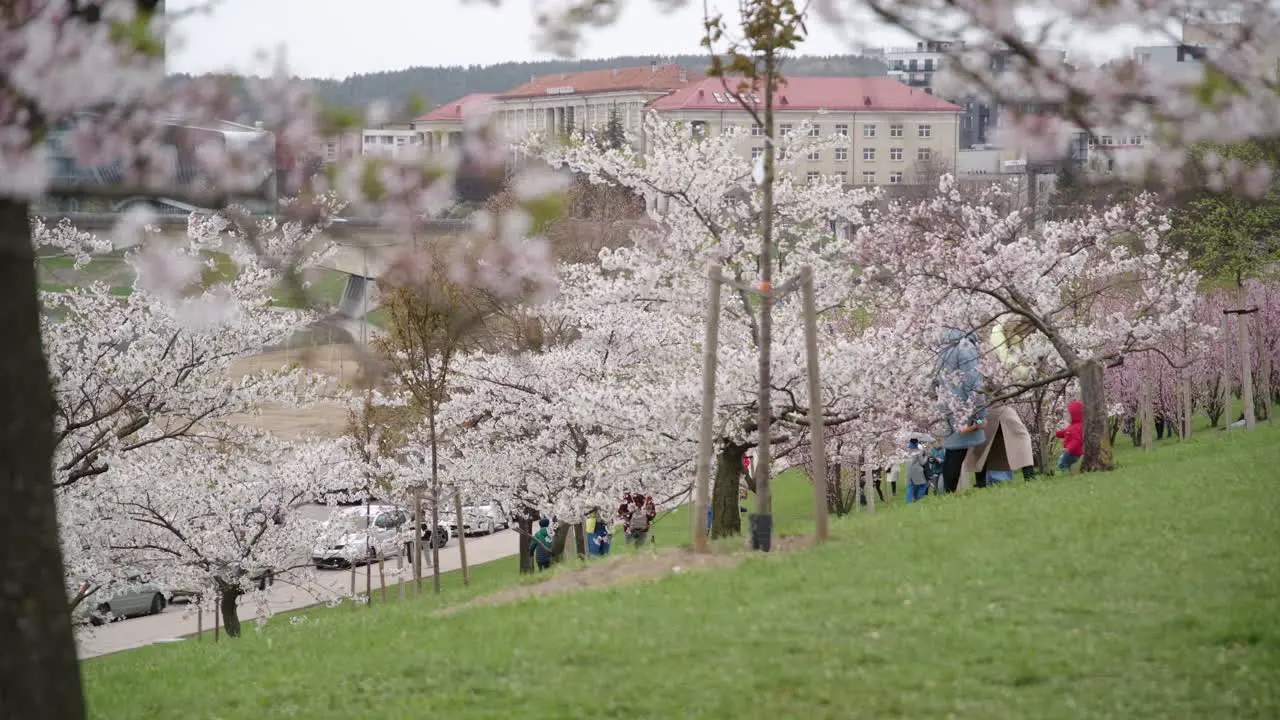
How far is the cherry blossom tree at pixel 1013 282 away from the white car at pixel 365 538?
14.5 meters

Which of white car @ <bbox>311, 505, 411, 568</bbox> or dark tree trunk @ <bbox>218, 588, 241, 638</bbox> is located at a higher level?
dark tree trunk @ <bbox>218, 588, 241, 638</bbox>

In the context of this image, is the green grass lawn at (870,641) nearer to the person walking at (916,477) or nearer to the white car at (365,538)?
the person walking at (916,477)

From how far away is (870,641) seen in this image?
24.4 ft

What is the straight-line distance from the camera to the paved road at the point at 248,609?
101 ft

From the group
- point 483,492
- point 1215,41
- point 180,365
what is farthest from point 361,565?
point 1215,41

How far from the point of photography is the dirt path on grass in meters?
10.7

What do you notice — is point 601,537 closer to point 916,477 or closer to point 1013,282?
point 1013,282

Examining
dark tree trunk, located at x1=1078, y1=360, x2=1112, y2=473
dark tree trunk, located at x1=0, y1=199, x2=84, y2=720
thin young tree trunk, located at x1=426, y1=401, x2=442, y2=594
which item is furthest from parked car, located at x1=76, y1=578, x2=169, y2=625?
dark tree trunk, located at x1=0, y1=199, x2=84, y2=720

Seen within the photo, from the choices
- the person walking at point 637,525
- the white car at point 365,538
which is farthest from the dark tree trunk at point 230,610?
the person walking at point 637,525

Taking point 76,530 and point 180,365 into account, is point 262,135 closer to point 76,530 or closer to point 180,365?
point 180,365

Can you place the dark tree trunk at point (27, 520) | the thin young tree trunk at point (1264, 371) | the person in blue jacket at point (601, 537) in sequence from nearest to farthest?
the dark tree trunk at point (27, 520) < the person in blue jacket at point (601, 537) < the thin young tree trunk at point (1264, 371)

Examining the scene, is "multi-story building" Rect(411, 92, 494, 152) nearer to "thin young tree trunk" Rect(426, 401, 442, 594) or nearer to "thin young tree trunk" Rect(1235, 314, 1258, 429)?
"thin young tree trunk" Rect(1235, 314, 1258, 429)

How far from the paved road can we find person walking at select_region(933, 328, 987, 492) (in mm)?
16787

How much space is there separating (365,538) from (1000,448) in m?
27.9
